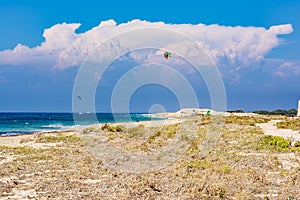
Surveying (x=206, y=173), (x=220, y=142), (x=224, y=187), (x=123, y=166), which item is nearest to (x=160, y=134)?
(x=220, y=142)

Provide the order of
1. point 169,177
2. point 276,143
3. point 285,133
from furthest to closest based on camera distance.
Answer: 1. point 285,133
2. point 276,143
3. point 169,177

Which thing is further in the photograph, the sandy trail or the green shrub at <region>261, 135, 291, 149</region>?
the sandy trail

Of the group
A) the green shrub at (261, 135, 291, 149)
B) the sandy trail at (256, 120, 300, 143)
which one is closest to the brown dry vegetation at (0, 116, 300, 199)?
the green shrub at (261, 135, 291, 149)

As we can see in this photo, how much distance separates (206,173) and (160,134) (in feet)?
66.4

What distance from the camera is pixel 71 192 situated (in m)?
13.2

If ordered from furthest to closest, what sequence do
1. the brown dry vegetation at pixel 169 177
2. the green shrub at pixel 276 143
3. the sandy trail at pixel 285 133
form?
the sandy trail at pixel 285 133 < the green shrub at pixel 276 143 < the brown dry vegetation at pixel 169 177

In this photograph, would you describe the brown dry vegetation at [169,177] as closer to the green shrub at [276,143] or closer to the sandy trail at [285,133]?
the green shrub at [276,143]

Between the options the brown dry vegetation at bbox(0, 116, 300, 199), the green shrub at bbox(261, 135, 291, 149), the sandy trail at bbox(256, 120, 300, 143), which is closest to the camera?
the brown dry vegetation at bbox(0, 116, 300, 199)

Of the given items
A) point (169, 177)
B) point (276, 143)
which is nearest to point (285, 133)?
point (276, 143)

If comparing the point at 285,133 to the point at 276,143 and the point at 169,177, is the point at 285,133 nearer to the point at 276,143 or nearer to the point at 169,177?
the point at 276,143

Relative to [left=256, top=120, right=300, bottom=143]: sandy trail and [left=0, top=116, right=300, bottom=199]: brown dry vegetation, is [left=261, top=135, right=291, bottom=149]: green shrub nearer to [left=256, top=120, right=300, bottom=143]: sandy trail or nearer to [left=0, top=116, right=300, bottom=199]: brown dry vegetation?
[left=0, top=116, right=300, bottom=199]: brown dry vegetation

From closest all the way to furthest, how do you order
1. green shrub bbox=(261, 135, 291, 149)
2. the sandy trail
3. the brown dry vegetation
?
the brown dry vegetation → green shrub bbox=(261, 135, 291, 149) → the sandy trail

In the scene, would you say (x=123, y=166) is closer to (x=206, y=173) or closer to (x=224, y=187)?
(x=206, y=173)

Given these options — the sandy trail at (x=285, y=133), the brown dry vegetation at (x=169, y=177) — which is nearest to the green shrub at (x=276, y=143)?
the brown dry vegetation at (x=169, y=177)
